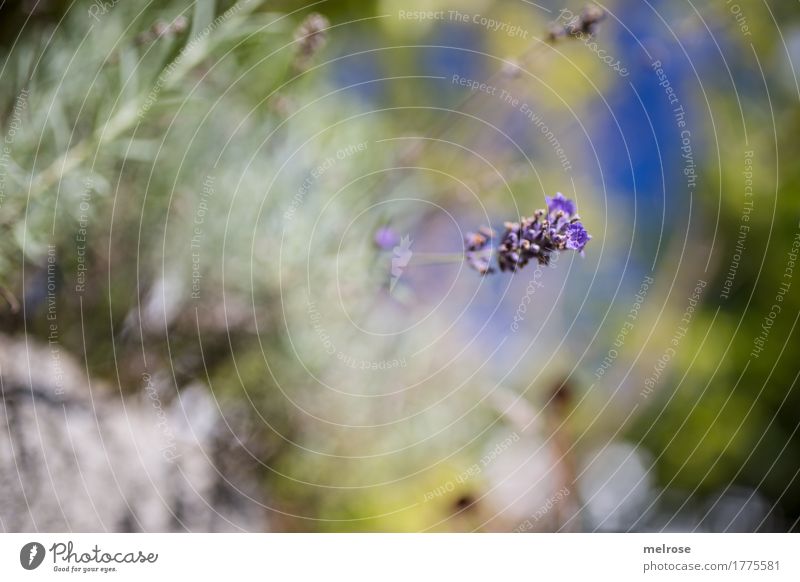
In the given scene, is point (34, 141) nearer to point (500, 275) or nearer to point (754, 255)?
point (500, 275)

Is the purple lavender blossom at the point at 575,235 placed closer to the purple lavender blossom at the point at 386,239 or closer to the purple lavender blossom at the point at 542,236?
the purple lavender blossom at the point at 542,236

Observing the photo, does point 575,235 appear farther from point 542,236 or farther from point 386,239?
point 386,239

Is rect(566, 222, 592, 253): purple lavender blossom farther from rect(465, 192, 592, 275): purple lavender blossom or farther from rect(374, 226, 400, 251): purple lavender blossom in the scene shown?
rect(374, 226, 400, 251): purple lavender blossom

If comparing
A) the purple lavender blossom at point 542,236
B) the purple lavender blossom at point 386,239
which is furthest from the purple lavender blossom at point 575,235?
the purple lavender blossom at point 386,239
